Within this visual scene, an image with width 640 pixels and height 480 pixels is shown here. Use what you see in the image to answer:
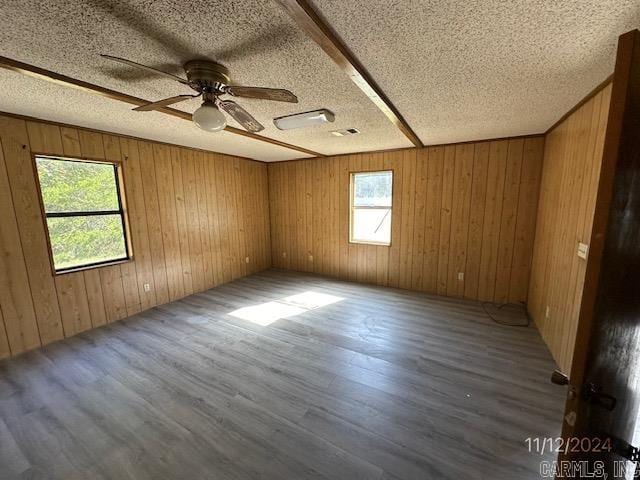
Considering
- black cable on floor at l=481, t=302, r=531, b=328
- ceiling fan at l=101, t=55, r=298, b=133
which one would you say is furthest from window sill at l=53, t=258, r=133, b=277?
black cable on floor at l=481, t=302, r=531, b=328

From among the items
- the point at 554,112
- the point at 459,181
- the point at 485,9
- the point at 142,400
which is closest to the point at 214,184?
the point at 142,400

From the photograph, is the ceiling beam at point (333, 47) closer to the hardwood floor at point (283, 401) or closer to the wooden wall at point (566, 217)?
the wooden wall at point (566, 217)

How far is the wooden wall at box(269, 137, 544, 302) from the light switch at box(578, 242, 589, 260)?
150cm

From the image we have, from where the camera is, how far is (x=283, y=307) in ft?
11.7

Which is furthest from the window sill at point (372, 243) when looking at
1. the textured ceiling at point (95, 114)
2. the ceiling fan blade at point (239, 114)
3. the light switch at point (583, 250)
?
the ceiling fan blade at point (239, 114)

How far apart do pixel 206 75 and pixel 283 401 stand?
2.21 m

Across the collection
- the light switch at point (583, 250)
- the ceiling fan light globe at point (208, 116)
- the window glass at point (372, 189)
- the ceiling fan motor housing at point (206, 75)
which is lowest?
the light switch at point (583, 250)

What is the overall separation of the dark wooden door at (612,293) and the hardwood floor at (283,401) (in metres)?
0.73

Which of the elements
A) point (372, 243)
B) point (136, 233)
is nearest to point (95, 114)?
point (136, 233)

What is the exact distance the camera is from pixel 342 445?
1.54 metres

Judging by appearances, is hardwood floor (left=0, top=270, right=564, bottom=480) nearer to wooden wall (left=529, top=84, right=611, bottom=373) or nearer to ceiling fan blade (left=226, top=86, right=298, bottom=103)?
wooden wall (left=529, top=84, right=611, bottom=373)

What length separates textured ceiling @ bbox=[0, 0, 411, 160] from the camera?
110 centimetres

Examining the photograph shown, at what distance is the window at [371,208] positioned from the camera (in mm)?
4250

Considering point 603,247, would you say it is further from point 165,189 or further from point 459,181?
point 165,189
